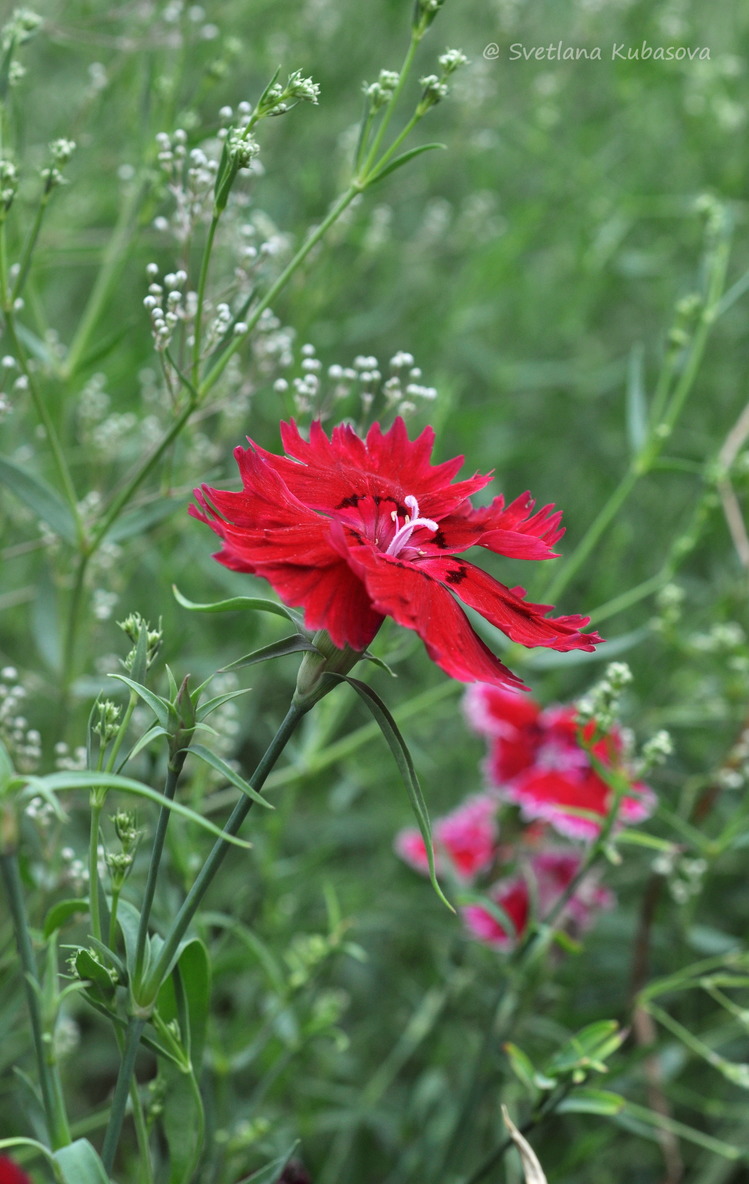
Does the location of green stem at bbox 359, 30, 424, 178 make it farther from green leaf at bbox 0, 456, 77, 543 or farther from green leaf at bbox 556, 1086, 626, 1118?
green leaf at bbox 556, 1086, 626, 1118

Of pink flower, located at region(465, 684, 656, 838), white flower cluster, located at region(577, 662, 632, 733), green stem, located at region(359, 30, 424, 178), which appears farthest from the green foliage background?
green stem, located at region(359, 30, 424, 178)

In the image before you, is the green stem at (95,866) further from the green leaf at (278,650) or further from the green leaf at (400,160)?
the green leaf at (400,160)

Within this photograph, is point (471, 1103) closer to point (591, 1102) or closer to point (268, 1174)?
point (591, 1102)

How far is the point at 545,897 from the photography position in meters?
1.45

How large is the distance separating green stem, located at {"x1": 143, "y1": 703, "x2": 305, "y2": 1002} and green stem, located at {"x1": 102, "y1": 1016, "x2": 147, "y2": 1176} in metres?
0.02

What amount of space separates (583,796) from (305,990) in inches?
16.5

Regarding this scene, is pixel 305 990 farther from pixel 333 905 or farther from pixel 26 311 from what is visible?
pixel 26 311

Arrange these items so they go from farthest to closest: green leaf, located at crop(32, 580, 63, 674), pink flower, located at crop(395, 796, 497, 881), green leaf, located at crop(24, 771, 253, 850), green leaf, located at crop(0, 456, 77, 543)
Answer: pink flower, located at crop(395, 796, 497, 881), green leaf, located at crop(32, 580, 63, 674), green leaf, located at crop(0, 456, 77, 543), green leaf, located at crop(24, 771, 253, 850)

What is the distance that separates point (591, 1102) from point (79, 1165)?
0.45 m

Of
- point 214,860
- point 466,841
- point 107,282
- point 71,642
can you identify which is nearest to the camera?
point 214,860

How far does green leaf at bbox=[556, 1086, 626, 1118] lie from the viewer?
35.5 inches

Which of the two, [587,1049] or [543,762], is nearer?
[587,1049]

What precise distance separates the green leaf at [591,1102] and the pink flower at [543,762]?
38 cm

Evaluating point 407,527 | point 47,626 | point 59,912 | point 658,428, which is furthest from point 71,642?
point 658,428
